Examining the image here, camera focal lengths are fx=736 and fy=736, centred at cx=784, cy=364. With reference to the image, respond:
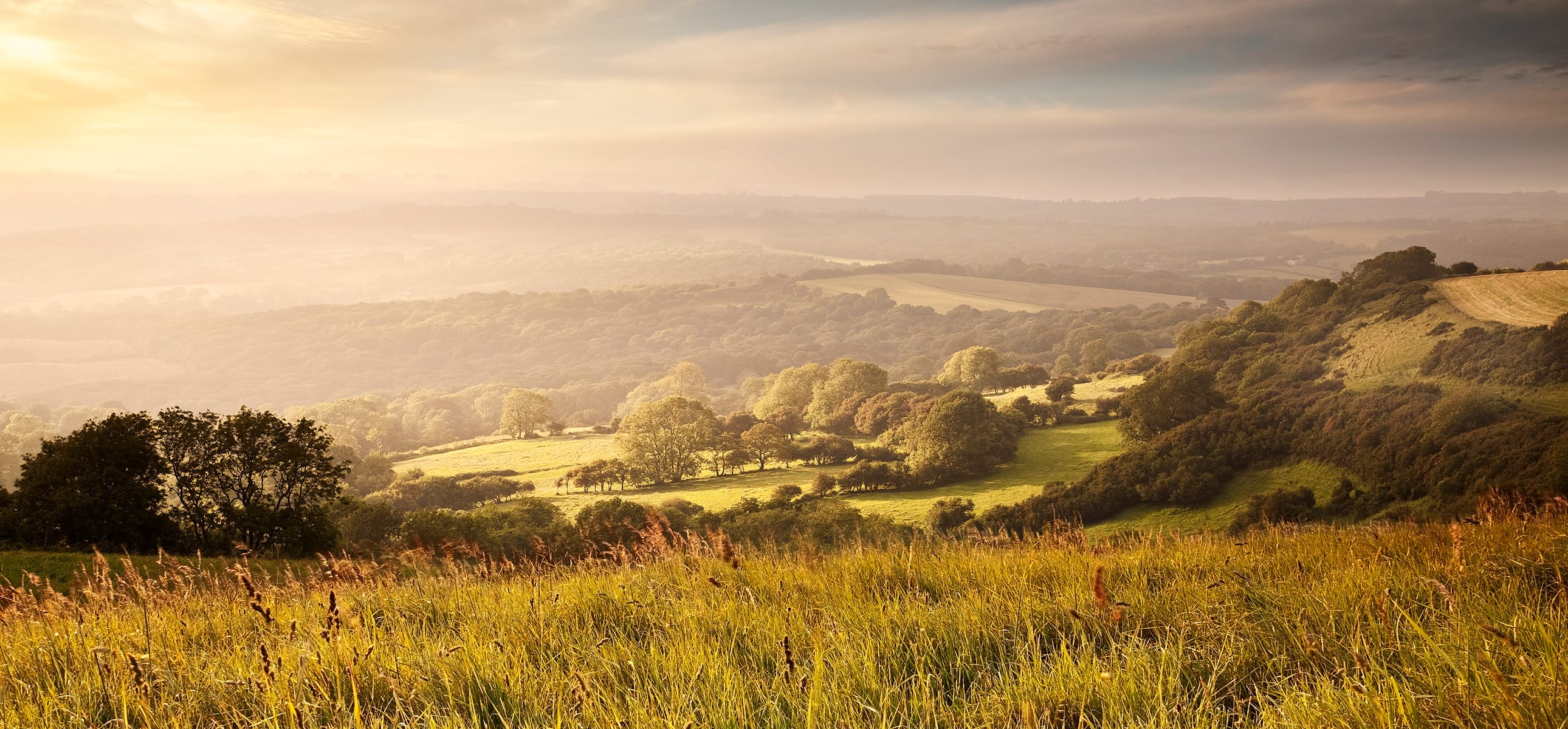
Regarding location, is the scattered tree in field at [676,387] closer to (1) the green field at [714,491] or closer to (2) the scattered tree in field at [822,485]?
(1) the green field at [714,491]

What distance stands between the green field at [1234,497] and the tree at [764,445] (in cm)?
3480

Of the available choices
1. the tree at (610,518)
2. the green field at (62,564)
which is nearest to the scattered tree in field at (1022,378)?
the tree at (610,518)

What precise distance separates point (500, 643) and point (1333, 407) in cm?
8859

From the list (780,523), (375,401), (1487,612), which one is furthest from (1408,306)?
(375,401)

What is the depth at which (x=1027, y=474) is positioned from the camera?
73.6 metres

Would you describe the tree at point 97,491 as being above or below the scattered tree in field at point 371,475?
above

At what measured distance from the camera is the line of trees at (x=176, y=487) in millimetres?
22422

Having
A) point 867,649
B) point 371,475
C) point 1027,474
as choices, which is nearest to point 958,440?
point 1027,474

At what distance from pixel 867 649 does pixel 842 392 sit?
10394 centimetres

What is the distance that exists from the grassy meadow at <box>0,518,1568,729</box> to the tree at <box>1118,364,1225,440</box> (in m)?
74.4

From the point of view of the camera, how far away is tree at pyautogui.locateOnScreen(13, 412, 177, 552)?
72.5ft

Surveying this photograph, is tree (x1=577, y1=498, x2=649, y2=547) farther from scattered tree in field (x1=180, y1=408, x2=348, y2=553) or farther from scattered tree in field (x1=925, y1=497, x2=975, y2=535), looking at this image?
scattered tree in field (x1=925, y1=497, x2=975, y2=535)

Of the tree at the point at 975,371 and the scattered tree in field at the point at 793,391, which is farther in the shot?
the tree at the point at 975,371

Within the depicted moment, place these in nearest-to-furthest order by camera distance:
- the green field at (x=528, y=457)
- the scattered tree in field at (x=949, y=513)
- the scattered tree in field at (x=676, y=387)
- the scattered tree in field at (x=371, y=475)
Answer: the scattered tree in field at (x=949, y=513) → the scattered tree in field at (x=371, y=475) → the green field at (x=528, y=457) → the scattered tree in field at (x=676, y=387)
